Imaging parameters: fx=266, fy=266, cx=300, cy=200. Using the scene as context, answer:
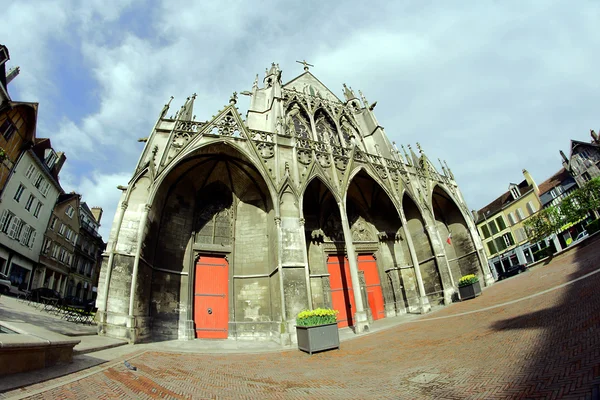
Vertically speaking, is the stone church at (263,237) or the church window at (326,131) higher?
the church window at (326,131)

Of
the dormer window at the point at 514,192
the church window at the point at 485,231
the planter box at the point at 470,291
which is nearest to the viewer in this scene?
the planter box at the point at 470,291

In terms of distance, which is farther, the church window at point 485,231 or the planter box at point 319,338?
the church window at point 485,231

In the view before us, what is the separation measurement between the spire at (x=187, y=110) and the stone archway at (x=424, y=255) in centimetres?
1328

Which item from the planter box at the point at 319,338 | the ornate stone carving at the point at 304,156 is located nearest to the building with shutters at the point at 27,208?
the ornate stone carving at the point at 304,156

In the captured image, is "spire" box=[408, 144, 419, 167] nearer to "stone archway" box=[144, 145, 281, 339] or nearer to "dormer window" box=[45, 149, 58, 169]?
"stone archway" box=[144, 145, 281, 339]

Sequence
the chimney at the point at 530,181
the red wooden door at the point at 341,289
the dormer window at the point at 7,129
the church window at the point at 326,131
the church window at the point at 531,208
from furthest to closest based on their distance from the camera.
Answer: the chimney at the point at 530,181
the church window at the point at 531,208
the church window at the point at 326,131
the dormer window at the point at 7,129
the red wooden door at the point at 341,289

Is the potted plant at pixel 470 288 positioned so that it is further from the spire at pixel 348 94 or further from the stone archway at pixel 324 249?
the spire at pixel 348 94

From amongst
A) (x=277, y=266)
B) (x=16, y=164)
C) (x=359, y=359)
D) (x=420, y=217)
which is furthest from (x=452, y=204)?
(x=16, y=164)

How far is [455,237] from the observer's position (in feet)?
60.1

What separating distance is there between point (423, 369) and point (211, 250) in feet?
33.3

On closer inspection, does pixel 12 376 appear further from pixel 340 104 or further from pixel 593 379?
pixel 340 104

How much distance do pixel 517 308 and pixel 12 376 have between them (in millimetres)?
10702

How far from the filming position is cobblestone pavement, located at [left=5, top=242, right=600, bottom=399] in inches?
128

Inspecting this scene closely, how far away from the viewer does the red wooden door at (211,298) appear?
11461 millimetres
